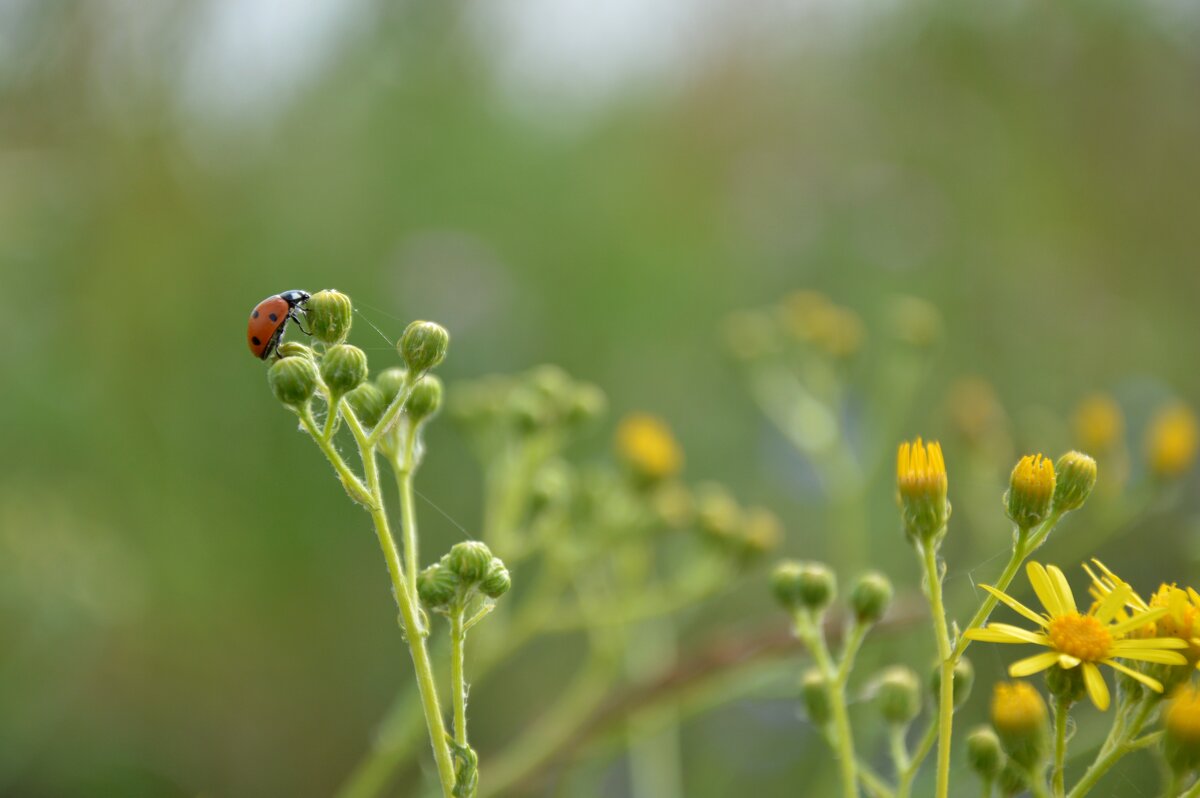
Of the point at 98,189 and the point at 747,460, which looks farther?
the point at 747,460

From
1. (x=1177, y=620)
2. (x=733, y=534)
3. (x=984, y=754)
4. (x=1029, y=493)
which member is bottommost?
(x=733, y=534)

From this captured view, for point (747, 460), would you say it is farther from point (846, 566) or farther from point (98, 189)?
point (98, 189)

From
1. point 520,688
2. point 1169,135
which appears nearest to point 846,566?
point 520,688

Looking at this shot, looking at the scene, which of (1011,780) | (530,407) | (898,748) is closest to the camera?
(1011,780)

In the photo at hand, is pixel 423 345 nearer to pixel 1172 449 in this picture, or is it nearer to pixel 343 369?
pixel 343 369

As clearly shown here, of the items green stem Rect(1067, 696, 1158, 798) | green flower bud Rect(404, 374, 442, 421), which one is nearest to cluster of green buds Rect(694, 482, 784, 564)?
green flower bud Rect(404, 374, 442, 421)

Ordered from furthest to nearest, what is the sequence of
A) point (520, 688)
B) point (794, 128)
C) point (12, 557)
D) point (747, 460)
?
1. point (794, 128)
2. point (747, 460)
3. point (520, 688)
4. point (12, 557)

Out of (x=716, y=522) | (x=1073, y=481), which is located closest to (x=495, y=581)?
(x=1073, y=481)
